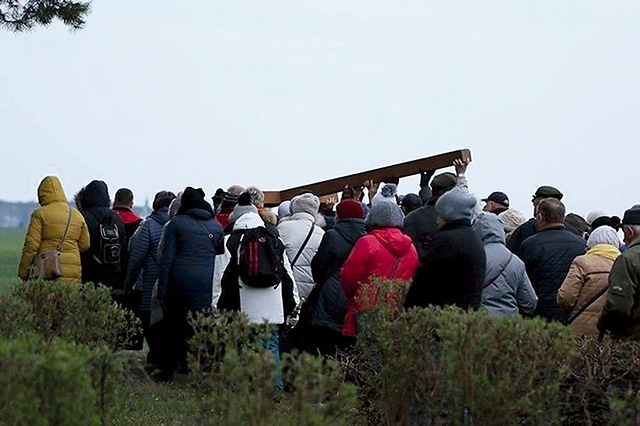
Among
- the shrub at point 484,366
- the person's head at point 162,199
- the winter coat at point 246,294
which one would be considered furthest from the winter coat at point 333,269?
the shrub at point 484,366

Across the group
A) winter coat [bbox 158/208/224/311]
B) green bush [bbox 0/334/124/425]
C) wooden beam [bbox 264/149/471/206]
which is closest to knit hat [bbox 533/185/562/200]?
wooden beam [bbox 264/149/471/206]

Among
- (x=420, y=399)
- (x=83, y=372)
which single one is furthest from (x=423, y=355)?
(x=83, y=372)

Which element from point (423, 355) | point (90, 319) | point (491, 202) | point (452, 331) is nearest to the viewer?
point (452, 331)

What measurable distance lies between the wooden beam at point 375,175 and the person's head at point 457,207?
500 cm

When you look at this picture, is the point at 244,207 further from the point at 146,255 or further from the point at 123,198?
the point at 123,198

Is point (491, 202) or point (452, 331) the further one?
point (491, 202)

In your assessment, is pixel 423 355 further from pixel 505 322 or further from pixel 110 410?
pixel 110 410

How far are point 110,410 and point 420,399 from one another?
178 cm

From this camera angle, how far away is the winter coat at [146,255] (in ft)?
40.8

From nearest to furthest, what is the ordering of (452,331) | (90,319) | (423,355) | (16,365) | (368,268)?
(16,365)
(452,331)
(423,355)
(90,319)
(368,268)

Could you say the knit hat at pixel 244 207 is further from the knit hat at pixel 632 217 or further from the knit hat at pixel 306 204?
the knit hat at pixel 632 217

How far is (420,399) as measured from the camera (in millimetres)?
7156

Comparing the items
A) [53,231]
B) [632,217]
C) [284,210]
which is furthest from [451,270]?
[284,210]

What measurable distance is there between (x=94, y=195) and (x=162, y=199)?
0.84 metres
